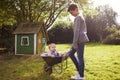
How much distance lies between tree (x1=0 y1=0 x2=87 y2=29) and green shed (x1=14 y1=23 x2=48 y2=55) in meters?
2.80

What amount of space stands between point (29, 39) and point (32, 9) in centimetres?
470

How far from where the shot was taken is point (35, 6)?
22.3 meters

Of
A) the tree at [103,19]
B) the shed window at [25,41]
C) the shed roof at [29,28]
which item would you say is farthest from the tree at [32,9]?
the tree at [103,19]

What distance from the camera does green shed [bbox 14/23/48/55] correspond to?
61.2 ft

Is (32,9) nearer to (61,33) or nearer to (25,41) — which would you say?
(25,41)

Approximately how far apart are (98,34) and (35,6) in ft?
85.0

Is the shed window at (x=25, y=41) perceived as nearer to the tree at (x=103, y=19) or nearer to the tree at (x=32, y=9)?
the tree at (x=32, y=9)

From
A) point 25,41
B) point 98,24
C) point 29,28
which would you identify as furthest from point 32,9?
point 98,24

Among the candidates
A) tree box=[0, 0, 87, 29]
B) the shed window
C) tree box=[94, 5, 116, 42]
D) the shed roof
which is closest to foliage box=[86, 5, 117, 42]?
tree box=[94, 5, 116, 42]

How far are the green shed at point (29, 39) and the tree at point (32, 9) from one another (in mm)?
2796

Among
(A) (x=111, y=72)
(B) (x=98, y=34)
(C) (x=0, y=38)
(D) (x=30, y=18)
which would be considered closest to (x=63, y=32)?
(B) (x=98, y=34)

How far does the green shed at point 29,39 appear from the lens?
1866cm

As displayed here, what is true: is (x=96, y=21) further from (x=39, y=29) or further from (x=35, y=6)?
(x=39, y=29)

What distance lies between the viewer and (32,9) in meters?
22.6
